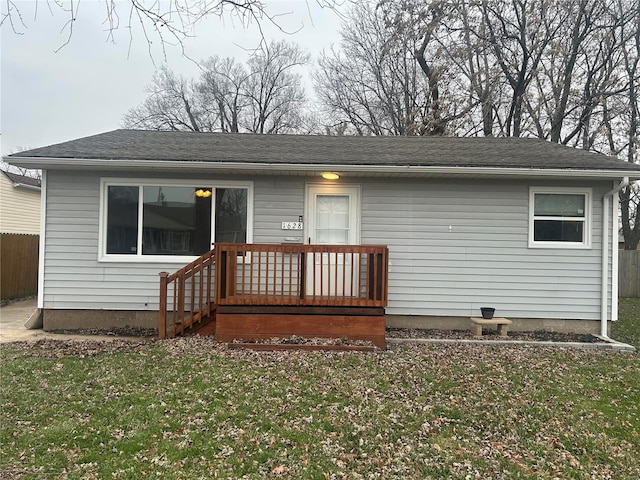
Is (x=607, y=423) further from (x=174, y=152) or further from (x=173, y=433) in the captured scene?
(x=174, y=152)

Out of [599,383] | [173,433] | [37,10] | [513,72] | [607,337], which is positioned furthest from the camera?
[513,72]

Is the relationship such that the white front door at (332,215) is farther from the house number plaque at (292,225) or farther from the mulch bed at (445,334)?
the mulch bed at (445,334)

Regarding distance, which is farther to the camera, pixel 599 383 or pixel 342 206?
pixel 342 206

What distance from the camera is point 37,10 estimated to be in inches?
114

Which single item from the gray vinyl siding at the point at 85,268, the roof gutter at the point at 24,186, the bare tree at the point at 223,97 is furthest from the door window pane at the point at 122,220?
the bare tree at the point at 223,97

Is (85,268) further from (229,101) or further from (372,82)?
(229,101)

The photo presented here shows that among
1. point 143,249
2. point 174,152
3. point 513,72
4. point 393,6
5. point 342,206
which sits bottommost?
point 143,249

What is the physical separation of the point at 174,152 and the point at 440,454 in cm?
590

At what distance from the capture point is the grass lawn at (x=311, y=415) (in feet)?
9.03

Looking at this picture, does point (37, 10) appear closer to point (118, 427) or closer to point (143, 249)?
point (118, 427)

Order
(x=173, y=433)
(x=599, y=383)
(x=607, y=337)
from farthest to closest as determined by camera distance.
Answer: (x=607, y=337) → (x=599, y=383) → (x=173, y=433)

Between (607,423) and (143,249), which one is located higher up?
(143,249)

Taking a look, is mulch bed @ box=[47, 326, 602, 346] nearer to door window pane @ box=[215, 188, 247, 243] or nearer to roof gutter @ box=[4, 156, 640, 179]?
door window pane @ box=[215, 188, 247, 243]

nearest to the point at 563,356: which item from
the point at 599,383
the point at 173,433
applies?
the point at 599,383
